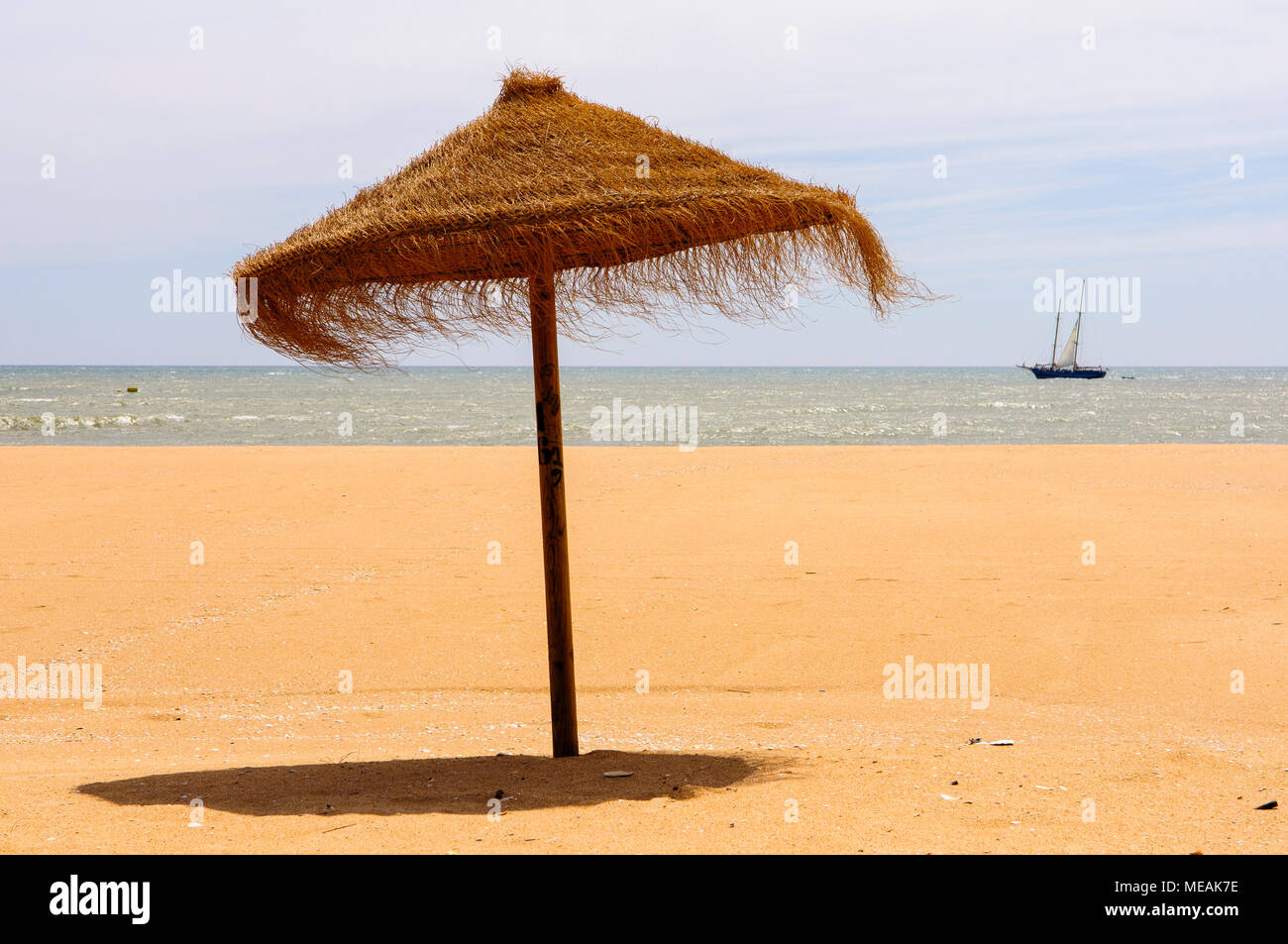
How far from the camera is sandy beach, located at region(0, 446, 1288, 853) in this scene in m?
4.05

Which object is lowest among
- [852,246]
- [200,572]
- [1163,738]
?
[1163,738]

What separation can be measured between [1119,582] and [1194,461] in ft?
35.4

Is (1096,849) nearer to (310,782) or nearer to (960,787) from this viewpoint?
(960,787)

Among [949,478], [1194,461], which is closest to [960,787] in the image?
[949,478]

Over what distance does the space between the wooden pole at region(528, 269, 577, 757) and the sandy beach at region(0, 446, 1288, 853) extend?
0.35 metres

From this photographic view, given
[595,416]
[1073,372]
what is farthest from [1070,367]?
[595,416]

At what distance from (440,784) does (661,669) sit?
2714mm

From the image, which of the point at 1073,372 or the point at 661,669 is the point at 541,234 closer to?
the point at 661,669

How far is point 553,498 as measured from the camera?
189 inches

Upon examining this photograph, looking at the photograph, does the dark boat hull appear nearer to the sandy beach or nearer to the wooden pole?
the sandy beach

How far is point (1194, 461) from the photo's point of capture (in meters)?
18.2

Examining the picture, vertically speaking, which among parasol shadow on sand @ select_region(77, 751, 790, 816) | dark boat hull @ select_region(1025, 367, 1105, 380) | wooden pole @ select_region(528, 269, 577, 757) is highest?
dark boat hull @ select_region(1025, 367, 1105, 380)

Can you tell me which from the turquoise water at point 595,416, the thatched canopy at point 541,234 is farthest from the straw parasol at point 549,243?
the turquoise water at point 595,416

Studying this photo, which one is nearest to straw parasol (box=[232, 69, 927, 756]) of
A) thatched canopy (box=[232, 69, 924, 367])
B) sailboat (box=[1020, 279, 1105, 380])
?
thatched canopy (box=[232, 69, 924, 367])
